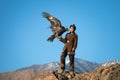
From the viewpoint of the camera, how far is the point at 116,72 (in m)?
11.9

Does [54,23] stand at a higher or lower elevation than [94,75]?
higher

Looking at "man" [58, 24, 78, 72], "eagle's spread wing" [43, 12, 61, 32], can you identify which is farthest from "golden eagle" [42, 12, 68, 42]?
"man" [58, 24, 78, 72]

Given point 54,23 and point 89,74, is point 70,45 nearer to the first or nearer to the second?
point 54,23

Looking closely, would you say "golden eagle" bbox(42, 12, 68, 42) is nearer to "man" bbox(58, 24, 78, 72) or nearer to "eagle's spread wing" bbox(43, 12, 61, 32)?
"eagle's spread wing" bbox(43, 12, 61, 32)

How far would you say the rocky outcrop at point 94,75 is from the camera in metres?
12.0

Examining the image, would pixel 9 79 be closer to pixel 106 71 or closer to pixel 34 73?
pixel 34 73

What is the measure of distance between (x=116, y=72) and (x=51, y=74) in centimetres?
329

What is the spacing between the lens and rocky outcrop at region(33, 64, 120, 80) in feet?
39.4

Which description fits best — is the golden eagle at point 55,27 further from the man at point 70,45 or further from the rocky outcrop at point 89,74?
the rocky outcrop at point 89,74

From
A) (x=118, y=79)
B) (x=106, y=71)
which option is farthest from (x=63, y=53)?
(x=118, y=79)

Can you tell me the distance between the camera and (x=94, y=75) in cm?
1313

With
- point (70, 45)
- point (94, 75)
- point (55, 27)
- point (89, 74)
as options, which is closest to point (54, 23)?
point (55, 27)

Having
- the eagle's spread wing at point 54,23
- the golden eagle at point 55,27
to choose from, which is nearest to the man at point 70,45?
the golden eagle at point 55,27

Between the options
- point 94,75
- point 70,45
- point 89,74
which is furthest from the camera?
point 70,45
